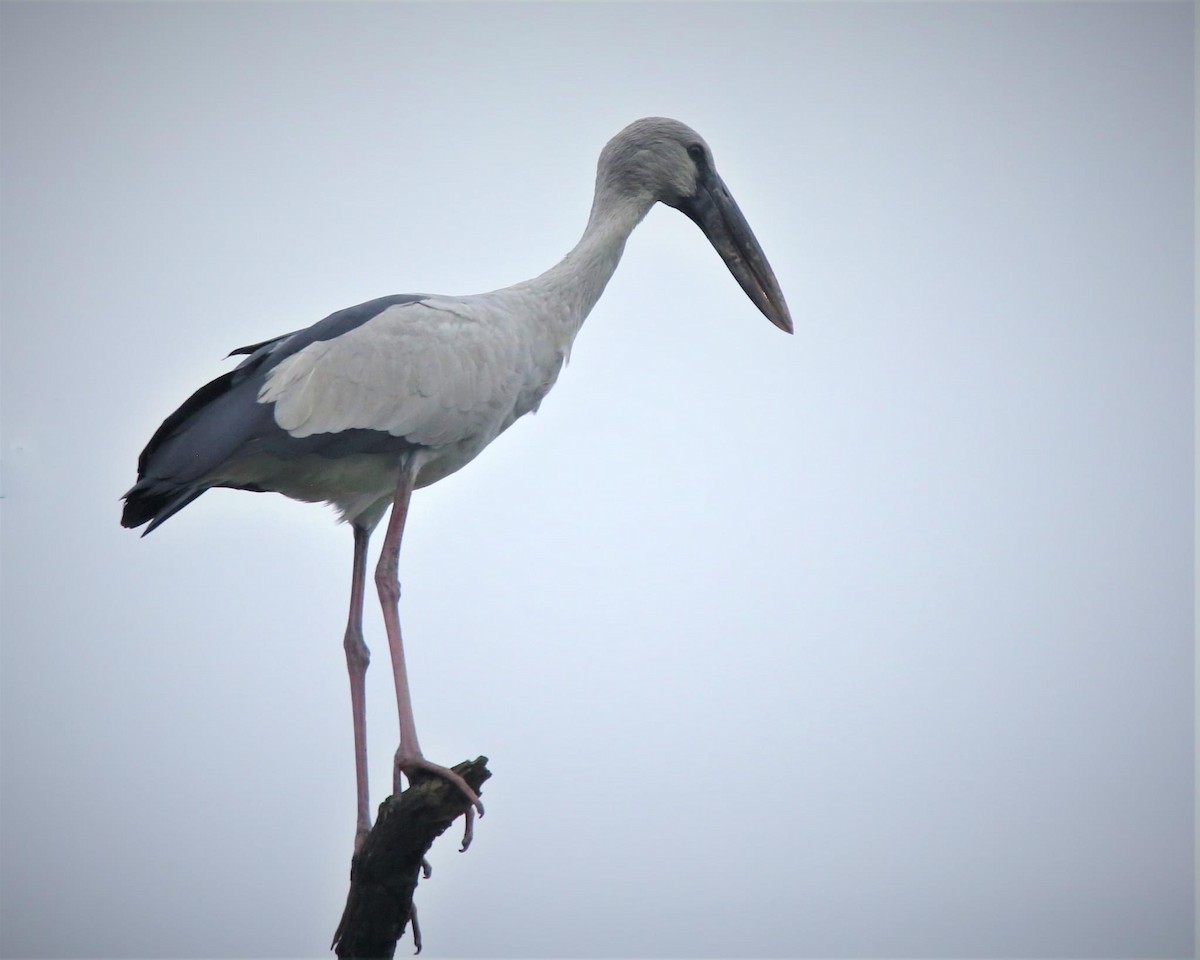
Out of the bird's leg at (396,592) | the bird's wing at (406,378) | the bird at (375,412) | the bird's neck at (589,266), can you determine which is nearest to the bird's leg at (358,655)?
the bird at (375,412)

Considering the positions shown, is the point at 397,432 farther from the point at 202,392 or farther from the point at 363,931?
the point at 363,931

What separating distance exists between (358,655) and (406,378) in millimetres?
1632

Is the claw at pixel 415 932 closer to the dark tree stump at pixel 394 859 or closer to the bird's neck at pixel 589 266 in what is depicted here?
the dark tree stump at pixel 394 859

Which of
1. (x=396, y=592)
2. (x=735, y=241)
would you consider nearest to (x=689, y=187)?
(x=735, y=241)

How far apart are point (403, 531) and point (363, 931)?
1818 millimetres

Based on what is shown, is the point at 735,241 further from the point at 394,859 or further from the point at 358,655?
the point at 394,859

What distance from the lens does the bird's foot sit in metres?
4.97

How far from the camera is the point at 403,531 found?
19.5 feet

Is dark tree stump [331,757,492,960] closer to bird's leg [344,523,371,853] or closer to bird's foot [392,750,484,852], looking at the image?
bird's foot [392,750,484,852]

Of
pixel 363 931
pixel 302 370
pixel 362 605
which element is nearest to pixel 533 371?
pixel 302 370

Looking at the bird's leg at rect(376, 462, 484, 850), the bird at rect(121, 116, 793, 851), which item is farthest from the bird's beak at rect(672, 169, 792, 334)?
the bird's leg at rect(376, 462, 484, 850)

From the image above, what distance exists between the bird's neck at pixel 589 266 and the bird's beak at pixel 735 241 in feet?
1.09

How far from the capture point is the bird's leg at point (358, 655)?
630cm

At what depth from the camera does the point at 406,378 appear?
586 cm
